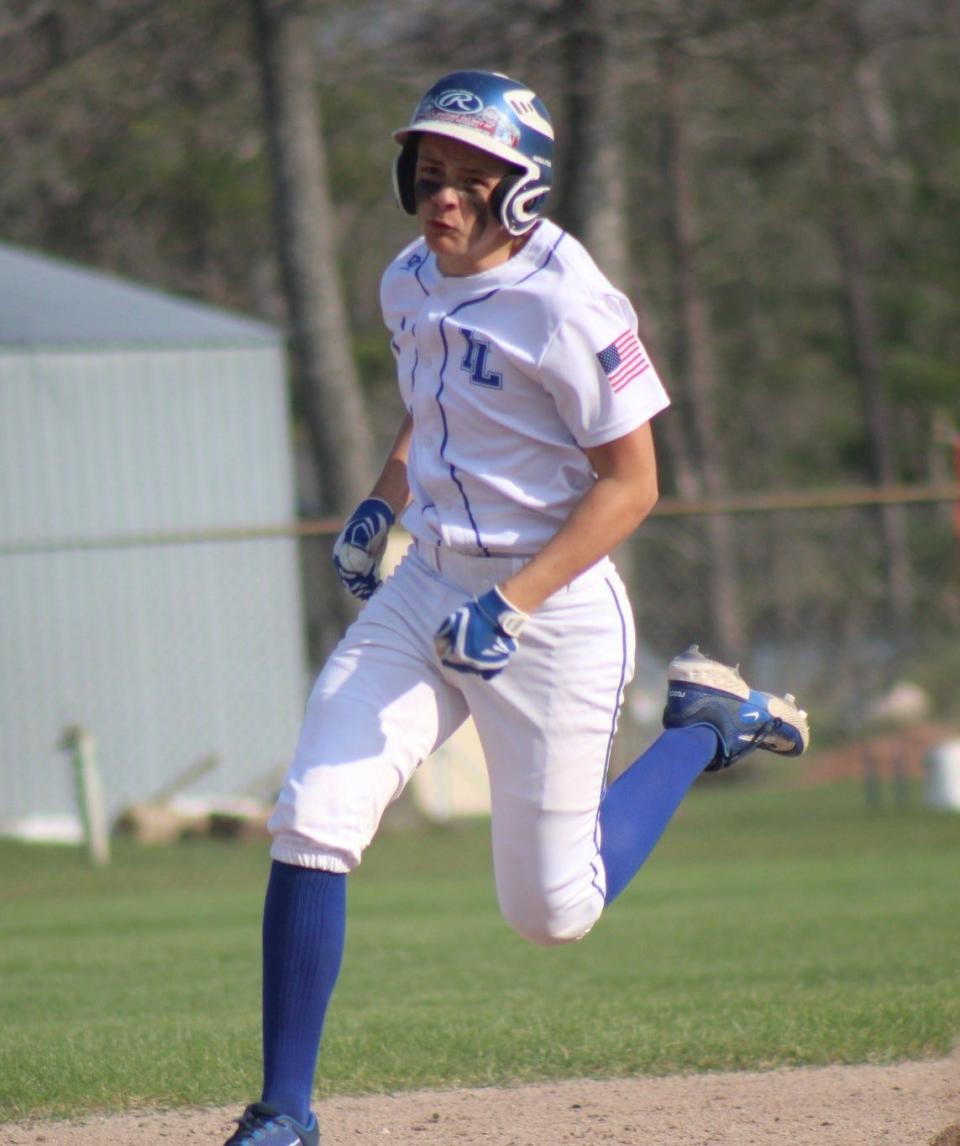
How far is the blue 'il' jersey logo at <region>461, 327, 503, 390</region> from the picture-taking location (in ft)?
11.9

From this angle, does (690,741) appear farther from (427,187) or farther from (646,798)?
(427,187)

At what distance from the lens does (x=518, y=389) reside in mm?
3635

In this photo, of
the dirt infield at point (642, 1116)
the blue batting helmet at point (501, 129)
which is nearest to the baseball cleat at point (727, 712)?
the dirt infield at point (642, 1116)

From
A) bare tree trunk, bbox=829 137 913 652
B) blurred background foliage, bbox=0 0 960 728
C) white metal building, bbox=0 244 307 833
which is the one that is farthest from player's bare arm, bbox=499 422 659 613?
bare tree trunk, bbox=829 137 913 652

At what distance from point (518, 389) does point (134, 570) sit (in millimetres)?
10670

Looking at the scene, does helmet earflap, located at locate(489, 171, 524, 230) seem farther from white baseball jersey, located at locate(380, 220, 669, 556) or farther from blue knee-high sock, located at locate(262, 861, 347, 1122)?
blue knee-high sock, located at locate(262, 861, 347, 1122)

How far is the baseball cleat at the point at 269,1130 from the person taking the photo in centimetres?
341

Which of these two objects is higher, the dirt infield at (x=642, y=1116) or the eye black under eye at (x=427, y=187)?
the eye black under eye at (x=427, y=187)

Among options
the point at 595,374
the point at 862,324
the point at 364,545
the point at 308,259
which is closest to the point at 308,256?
the point at 308,259

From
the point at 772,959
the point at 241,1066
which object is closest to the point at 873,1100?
the point at 241,1066

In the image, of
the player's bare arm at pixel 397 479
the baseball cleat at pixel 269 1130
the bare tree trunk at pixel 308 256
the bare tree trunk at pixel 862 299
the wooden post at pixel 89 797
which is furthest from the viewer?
the bare tree trunk at pixel 862 299

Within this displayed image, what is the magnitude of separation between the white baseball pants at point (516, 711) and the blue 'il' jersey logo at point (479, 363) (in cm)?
38

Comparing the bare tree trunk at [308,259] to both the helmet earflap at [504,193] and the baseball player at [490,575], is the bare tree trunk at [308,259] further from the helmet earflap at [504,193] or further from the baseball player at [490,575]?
the helmet earflap at [504,193]

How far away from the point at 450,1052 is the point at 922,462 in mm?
28816
